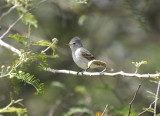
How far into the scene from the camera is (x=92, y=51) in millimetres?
5734

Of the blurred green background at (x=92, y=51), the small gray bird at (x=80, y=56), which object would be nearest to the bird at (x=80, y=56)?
the small gray bird at (x=80, y=56)

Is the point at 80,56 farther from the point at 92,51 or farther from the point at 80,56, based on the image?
the point at 92,51

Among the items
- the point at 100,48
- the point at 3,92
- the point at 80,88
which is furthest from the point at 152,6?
the point at 3,92

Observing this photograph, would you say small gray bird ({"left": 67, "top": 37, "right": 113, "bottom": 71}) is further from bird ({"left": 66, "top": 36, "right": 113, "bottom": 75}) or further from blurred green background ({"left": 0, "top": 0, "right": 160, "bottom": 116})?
blurred green background ({"left": 0, "top": 0, "right": 160, "bottom": 116})

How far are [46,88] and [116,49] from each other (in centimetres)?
263

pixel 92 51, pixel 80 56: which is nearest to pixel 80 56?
pixel 80 56

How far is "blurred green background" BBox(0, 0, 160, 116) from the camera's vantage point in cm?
446

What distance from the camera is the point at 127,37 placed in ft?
24.1

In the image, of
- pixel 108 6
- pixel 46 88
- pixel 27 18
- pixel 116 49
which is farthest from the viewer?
pixel 116 49

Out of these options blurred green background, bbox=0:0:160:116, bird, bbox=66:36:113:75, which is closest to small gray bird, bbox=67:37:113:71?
bird, bbox=66:36:113:75

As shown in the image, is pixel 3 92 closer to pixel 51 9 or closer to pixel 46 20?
pixel 46 20

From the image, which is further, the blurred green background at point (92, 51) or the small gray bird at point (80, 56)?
the blurred green background at point (92, 51)

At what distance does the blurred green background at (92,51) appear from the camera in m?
4.46

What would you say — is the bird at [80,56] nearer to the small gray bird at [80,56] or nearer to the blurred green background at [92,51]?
the small gray bird at [80,56]
